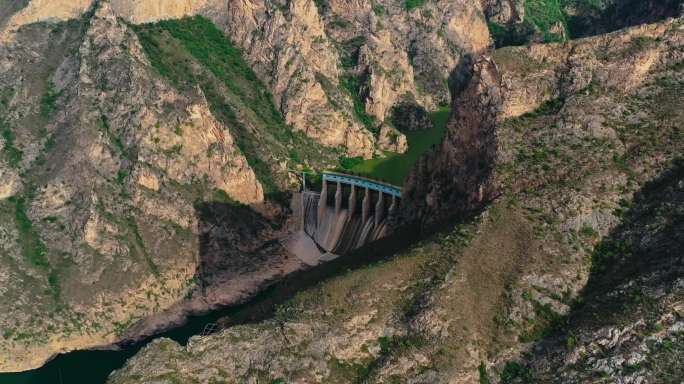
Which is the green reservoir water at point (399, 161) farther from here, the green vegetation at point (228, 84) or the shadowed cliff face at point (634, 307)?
the shadowed cliff face at point (634, 307)

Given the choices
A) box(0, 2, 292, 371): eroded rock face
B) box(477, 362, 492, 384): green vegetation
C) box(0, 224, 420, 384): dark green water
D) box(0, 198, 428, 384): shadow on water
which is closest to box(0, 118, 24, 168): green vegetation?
box(0, 2, 292, 371): eroded rock face

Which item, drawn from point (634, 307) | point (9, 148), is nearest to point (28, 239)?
point (9, 148)

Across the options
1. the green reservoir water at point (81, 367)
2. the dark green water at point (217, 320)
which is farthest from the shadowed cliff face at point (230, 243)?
the green reservoir water at point (81, 367)

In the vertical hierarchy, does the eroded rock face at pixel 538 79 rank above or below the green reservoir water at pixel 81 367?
above

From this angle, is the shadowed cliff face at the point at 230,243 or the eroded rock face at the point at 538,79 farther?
the shadowed cliff face at the point at 230,243

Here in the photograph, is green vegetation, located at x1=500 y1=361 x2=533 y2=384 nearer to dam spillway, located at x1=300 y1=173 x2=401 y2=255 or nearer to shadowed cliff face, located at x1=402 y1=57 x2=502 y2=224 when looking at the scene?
shadowed cliff face, located at x1=402 y1=57 x2=502 y2=224

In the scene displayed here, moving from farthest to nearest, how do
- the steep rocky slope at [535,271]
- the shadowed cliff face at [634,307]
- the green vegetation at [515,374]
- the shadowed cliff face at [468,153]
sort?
the shadowed cliff face at [468,153], the green vegetation at [515,374], the steep rocky slope at [535,271], the shadowed cliff face at [634,307]
